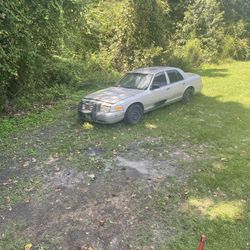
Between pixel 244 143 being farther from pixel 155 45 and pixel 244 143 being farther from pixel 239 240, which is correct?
pixel 155 45

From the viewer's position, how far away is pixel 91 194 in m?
6.67

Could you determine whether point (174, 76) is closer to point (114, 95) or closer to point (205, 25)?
point (114, 95)

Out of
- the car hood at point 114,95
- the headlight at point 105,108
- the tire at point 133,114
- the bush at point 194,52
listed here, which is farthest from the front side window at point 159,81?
the bush at point 194,52

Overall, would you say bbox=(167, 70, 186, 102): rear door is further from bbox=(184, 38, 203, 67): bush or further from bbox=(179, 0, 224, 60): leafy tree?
bbox=(179, 0, 224, 60): leafy tree

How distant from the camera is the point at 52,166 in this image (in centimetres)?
779

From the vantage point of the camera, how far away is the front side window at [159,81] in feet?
35.0

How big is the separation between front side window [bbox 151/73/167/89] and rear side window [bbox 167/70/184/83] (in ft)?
0.97

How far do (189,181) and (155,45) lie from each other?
11.4 metres

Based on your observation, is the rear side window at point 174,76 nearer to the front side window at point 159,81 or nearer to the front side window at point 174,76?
the front side window at point 174,76

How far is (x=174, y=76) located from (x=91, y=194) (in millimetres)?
6063

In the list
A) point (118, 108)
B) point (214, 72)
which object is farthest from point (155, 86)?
point (214, 72)

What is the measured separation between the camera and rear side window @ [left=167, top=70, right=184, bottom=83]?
445 inches

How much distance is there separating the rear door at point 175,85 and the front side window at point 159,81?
223 millimetres

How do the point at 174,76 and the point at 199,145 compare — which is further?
the point at 174,76
